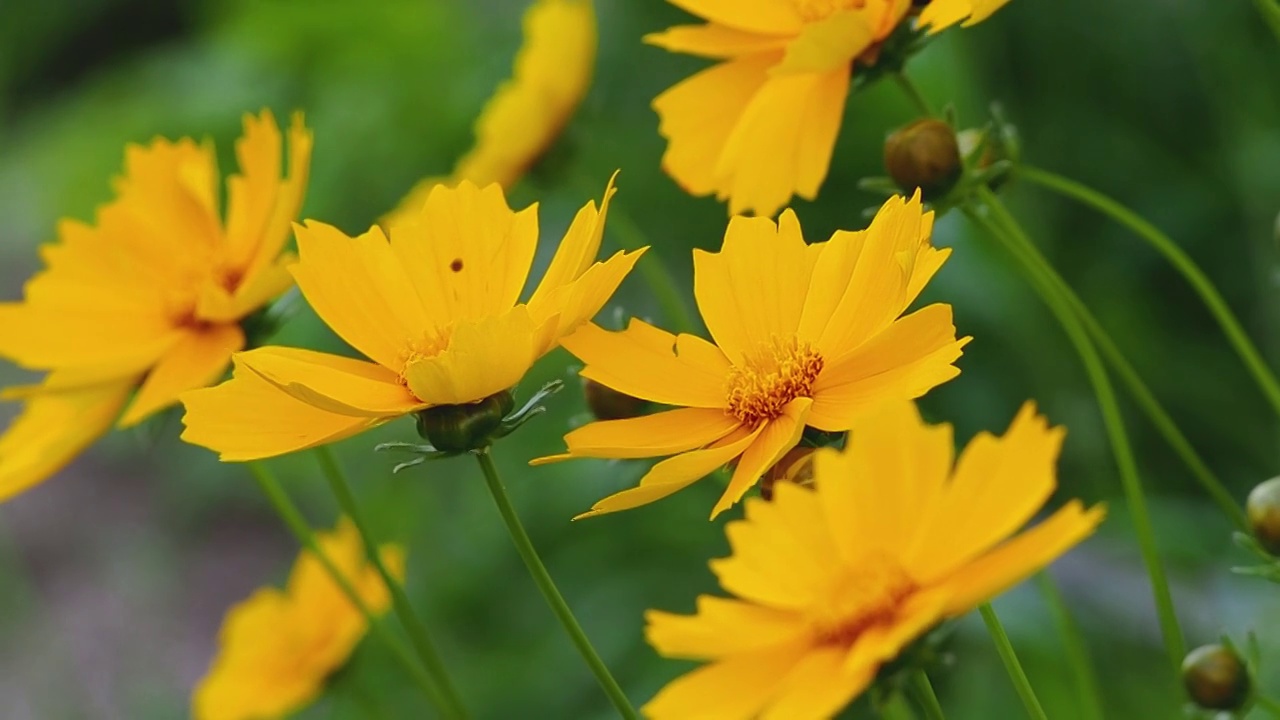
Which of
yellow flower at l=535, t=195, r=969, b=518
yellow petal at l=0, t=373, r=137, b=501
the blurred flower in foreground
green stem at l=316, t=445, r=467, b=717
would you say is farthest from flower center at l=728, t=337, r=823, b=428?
the blurred flower in foreground

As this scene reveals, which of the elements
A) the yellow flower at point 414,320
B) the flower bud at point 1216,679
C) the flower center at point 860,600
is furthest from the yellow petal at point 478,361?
the flower bud at point 1216,679

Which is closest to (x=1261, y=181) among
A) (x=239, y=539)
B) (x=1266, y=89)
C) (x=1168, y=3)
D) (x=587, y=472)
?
(x=1266, y=89)

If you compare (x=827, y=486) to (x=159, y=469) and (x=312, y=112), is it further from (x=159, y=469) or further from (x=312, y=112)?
(x=159, y=469)

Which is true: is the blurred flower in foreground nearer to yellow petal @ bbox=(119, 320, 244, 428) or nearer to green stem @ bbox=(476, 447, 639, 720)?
yellow petal @ bbox=(119, 320, 244, 428)

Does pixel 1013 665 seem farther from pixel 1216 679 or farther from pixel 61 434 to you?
pixel 61 434

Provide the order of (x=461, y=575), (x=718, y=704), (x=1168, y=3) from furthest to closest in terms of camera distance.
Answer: (x=1168, y=3) < (x=461, y=575) < (x=718, y=704)

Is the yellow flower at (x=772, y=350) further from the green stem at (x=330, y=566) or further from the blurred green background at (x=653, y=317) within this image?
the blurred green background at (x=653, y=317)
